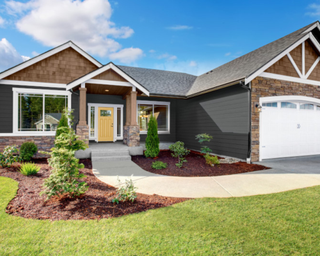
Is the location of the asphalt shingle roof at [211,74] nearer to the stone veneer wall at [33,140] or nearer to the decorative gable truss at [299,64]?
the decorative gable truss at [299,64]

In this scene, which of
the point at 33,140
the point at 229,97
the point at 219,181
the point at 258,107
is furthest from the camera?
the point at 33,140

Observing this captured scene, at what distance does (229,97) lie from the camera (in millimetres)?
8367

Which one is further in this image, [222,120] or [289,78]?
[222,120]

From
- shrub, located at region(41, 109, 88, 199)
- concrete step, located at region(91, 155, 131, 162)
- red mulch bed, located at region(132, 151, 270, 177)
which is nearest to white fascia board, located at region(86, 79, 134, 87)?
concrete step, located at region(91, 155, 131, 162)

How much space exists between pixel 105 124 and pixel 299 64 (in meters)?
10.2

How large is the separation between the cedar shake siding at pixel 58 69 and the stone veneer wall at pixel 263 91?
25.5ft

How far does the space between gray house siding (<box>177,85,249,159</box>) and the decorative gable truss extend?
1.45 meters

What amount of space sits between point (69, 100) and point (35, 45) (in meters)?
6.49

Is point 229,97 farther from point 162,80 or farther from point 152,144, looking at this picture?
point 162,80

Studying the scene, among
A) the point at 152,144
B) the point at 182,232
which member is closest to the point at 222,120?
the point at 152,144

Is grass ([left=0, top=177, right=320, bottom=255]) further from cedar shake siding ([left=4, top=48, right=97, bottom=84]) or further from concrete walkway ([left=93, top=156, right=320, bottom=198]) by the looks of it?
cedar shake siding ([left=4, top=48, right=97, bottom=84])

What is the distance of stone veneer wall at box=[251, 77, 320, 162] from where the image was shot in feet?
24.7

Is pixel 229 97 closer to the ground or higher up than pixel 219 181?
higher up

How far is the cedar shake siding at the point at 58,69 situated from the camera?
29.0 ft
